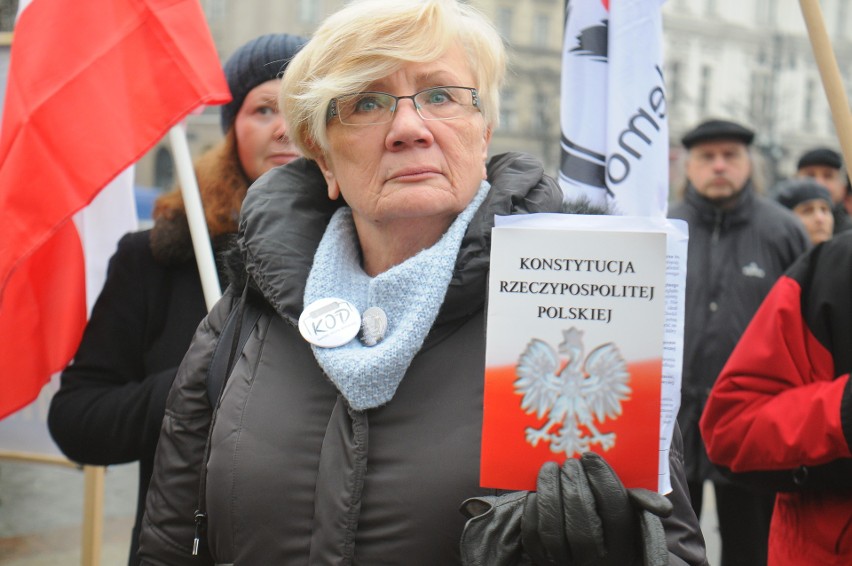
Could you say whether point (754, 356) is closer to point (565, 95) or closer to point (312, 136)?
point (565, 95)

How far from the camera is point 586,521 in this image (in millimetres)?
1439

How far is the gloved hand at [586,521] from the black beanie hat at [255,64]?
6.05 feet

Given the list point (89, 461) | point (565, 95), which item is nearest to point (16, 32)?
point (89, 461)

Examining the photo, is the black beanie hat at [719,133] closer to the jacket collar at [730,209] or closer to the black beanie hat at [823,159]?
the jacket collar at [730,209]

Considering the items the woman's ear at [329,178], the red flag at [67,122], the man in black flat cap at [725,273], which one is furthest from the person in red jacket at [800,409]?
the man in black flat cap at [725,273]

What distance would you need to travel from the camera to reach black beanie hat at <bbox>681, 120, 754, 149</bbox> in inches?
198

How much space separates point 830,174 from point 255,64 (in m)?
4.66

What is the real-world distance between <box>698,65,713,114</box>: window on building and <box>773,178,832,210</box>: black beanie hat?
137ft

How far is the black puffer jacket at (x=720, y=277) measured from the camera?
4461 millimetres

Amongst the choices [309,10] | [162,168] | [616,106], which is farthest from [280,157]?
[309,10]

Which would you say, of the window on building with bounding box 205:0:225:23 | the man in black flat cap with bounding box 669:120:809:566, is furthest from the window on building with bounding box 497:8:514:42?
the man in black flat cap with bounding box 669:120:809:566

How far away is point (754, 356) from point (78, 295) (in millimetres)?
1931

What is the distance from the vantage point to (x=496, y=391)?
1.50m

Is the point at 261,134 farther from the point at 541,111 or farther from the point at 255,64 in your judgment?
the point at 541,111
